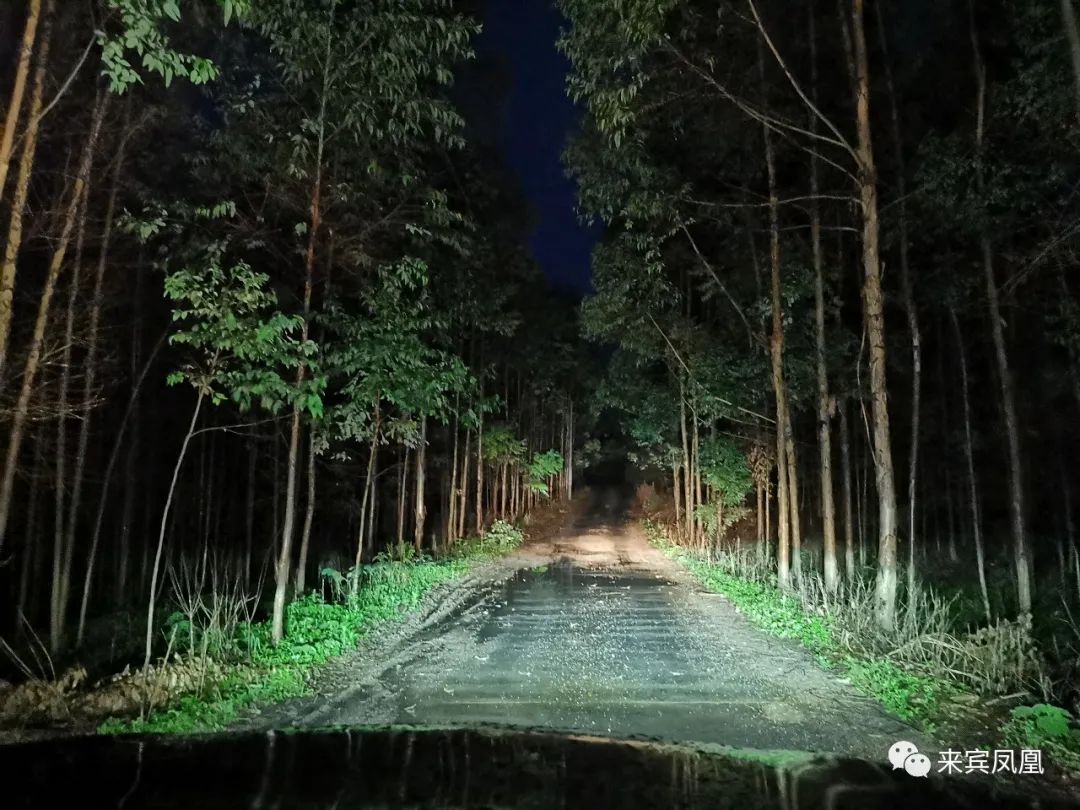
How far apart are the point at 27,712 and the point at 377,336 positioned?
230 inches

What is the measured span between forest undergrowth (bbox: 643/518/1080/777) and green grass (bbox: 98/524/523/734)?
18.5 feet

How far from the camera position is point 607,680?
25.6 feet

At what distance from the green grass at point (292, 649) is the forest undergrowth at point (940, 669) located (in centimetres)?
563

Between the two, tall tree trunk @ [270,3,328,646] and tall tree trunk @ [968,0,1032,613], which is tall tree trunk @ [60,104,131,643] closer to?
tall tree trunk @ [270,3,328,646]

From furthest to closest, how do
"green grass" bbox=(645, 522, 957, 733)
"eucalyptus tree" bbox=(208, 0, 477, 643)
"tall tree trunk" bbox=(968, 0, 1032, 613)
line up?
"tall tree trunk" bbox=(968, 0, 1032, 613) < "eucalyptus tree" bbox=(208, 0, 477, 643) < "green grass" bbox=(645, 522, 957, 733)

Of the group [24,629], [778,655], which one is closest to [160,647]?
[24,629]

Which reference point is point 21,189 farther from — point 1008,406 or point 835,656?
point 1008,406

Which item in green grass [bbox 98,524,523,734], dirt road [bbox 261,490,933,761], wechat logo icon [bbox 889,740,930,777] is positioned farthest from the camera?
green grass [bbox 98,524,523,734]

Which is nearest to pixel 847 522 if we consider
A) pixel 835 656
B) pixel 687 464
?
pixel 835 656

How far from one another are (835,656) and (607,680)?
2.87 meters

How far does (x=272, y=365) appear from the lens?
8.89 meters

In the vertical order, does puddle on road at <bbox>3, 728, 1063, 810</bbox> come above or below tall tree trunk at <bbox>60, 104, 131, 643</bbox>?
below

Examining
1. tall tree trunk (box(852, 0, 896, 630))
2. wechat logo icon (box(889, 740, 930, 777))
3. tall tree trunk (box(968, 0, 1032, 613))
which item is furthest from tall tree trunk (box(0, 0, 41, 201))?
tall tree trunk (box(968, 0, 1032, 613))

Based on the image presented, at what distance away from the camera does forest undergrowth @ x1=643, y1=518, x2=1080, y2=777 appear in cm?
575
